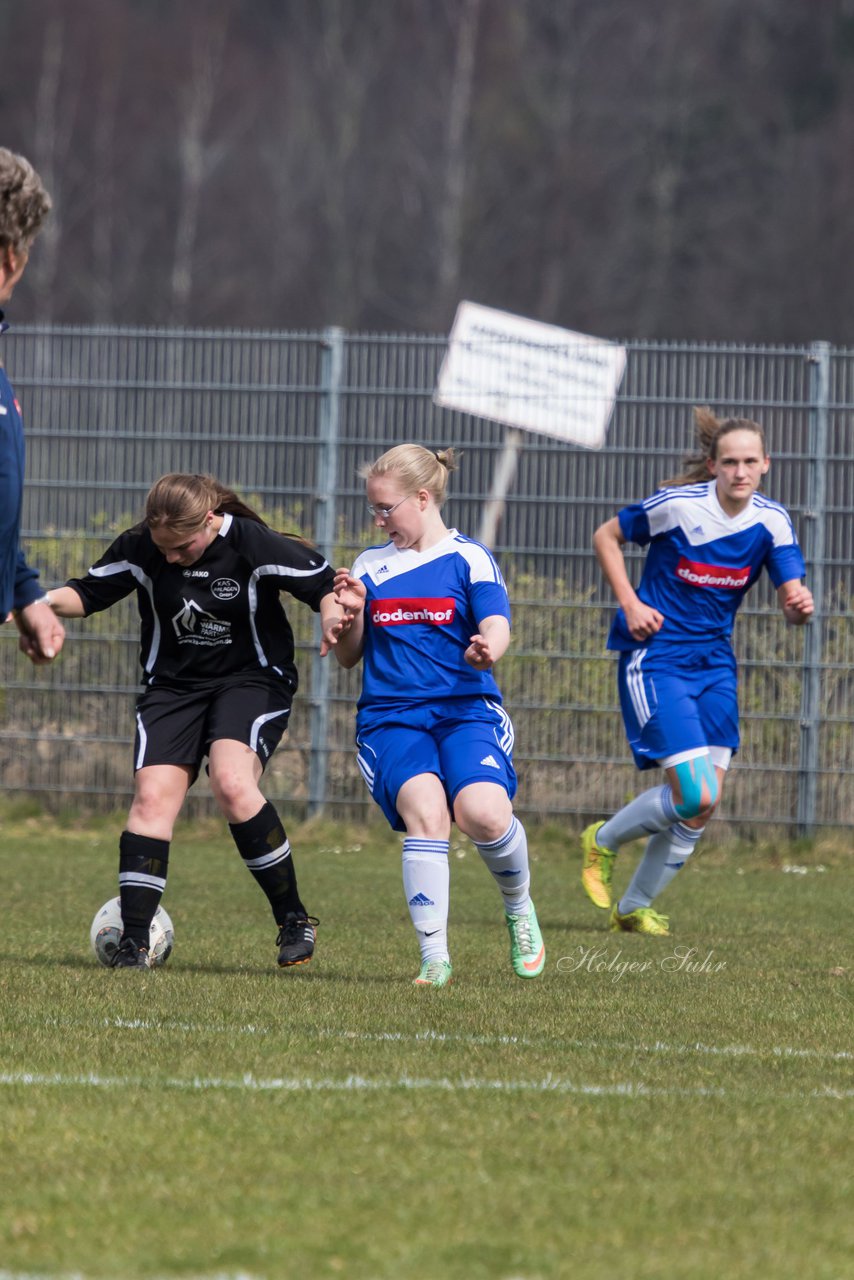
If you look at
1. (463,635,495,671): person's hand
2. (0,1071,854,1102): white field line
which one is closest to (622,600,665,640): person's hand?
(463,635,495,671): person's hand

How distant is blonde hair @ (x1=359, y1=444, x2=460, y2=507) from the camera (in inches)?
251

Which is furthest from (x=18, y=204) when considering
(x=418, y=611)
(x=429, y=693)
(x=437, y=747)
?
(x=437, y=747)

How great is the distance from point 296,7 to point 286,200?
591 centimetres

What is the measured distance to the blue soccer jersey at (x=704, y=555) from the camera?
8.02m

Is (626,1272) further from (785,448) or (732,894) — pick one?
(785,448)

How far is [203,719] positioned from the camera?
6699 mm

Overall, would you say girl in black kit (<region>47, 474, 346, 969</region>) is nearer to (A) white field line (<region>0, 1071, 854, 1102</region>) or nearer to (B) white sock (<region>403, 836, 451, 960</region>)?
(B) white sock (<region>403, 836, 451, 960</region>)

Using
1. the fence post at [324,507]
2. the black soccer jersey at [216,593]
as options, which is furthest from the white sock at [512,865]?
the fence post at [324,507]

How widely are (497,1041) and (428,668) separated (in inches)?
61.4

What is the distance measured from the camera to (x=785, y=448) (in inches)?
449

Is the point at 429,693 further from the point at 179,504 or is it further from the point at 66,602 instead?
the point at 66,602

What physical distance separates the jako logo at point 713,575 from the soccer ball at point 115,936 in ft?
8.50

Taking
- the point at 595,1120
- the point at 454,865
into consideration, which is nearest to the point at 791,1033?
the point at 595,1120

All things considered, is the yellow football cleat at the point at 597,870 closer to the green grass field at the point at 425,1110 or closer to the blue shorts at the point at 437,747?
the green grass field at the point at 425,1110
